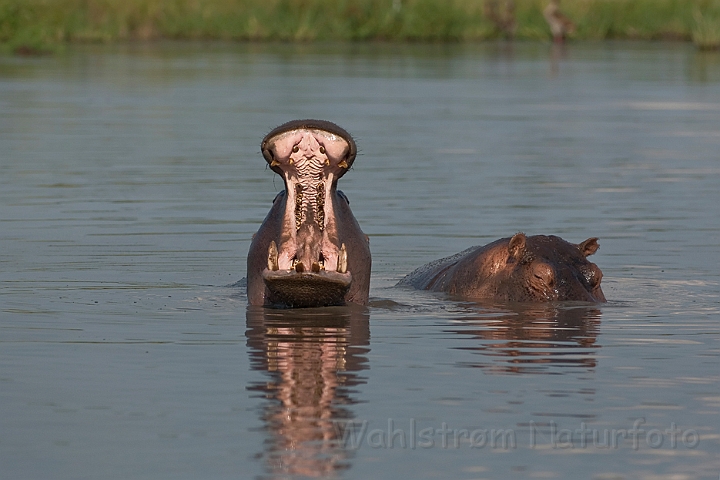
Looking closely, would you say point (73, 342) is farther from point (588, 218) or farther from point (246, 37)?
point (246, 37)

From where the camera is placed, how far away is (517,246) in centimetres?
795

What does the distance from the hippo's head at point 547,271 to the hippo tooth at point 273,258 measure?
1.66 m

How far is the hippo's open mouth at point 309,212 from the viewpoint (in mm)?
6316

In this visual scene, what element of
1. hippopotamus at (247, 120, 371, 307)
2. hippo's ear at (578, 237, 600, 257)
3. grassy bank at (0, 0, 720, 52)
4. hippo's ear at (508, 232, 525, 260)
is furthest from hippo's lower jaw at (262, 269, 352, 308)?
grassy bank at (0, 0, 720, 52)

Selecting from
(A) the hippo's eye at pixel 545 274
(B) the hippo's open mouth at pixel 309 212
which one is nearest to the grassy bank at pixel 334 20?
(A) the hippo's eye at pixel 545 274

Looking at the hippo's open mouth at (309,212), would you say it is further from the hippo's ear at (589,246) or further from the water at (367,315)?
the hippo's ear at (589,246)

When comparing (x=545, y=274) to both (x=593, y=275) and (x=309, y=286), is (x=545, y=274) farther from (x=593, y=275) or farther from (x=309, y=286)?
(x=309, y=286)

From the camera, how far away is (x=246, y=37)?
43625 mm

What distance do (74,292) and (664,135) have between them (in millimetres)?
11236

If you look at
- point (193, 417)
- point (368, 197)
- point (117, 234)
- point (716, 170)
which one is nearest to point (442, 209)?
point (368, 197)

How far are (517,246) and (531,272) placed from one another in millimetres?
175

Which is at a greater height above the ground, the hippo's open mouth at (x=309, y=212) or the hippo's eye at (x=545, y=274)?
the hippo's open mouth at (x=309, y=212)

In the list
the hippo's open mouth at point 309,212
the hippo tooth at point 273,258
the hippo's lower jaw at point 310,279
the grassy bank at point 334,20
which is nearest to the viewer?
the hippo's open mouth at point 309,212

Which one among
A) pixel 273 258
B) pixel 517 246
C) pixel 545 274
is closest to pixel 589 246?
pixel 545 274
